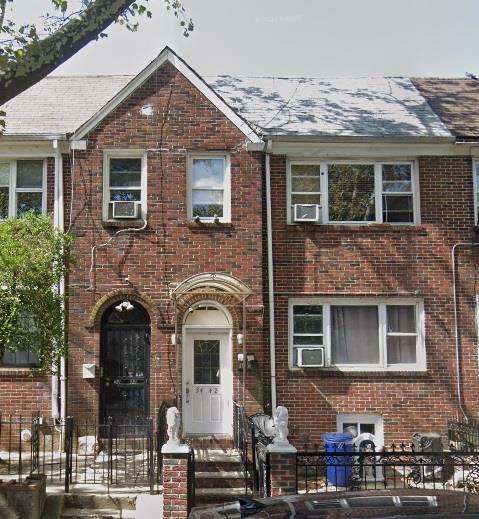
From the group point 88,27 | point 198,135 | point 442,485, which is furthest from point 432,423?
point 88,27

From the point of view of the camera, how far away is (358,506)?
396cm

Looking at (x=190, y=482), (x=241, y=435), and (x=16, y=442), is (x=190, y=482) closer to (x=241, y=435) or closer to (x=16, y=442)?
(x=241, y=435)

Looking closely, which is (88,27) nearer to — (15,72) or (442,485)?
(15,72)

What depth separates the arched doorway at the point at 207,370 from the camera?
12727mm

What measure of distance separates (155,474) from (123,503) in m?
1.09

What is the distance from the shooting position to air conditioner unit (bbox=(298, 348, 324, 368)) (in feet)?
42.1

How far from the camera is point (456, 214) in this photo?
13.5m

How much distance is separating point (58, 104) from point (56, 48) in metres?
6.58

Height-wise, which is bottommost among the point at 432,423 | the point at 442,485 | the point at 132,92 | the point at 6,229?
the point at 442,485

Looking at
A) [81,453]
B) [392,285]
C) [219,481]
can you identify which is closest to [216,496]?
[219,481]

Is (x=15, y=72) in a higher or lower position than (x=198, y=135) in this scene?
lower

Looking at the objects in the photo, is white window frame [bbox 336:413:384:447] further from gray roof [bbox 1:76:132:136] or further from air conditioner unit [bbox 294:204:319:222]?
gray roof [bbox 1:76:132:136]

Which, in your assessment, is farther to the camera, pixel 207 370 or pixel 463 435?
pixel 207 370

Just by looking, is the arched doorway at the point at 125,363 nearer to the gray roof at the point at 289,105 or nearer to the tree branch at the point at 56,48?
the gray roof at the point at 289,105
